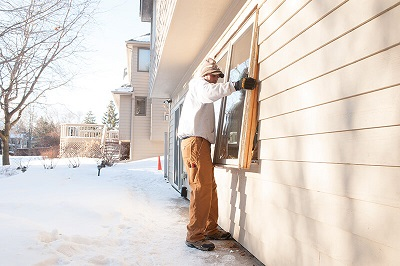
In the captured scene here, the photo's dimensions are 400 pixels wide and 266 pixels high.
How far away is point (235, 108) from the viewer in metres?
3.69

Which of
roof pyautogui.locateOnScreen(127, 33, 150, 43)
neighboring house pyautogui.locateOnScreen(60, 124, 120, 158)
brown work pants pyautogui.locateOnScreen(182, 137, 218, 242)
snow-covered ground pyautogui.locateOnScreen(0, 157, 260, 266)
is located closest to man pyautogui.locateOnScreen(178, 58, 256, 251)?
brown work pants pyautogui.locateOnScreen(182, 137, 218, 242)

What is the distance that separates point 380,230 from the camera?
1443 millimetres

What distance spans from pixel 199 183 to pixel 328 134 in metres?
1.69

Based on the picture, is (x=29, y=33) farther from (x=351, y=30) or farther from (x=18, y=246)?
(x=351, y=30)

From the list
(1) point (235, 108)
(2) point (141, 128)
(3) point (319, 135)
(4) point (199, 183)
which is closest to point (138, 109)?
(2) point (141, 128)

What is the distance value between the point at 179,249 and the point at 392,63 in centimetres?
253

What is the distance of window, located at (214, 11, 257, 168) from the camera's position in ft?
9.57

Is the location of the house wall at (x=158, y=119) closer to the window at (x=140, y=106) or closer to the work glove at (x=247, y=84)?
the window at (x=140, y=106)

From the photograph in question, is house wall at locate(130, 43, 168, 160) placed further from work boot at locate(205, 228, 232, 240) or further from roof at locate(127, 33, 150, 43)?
work boot at locate(205, 228, 232, 240)

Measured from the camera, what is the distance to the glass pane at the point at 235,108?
3492 millimetres

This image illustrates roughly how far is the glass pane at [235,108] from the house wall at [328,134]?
0.60 m

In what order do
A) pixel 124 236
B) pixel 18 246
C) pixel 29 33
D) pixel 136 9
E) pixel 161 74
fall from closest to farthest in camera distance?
pixel 18 246
pixel 124 236
pixel 29 33
pixel 161 74
pixel 136 9

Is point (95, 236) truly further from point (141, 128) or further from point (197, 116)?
point (141, 128)

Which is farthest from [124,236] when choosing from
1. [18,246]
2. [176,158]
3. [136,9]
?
[136,9]
